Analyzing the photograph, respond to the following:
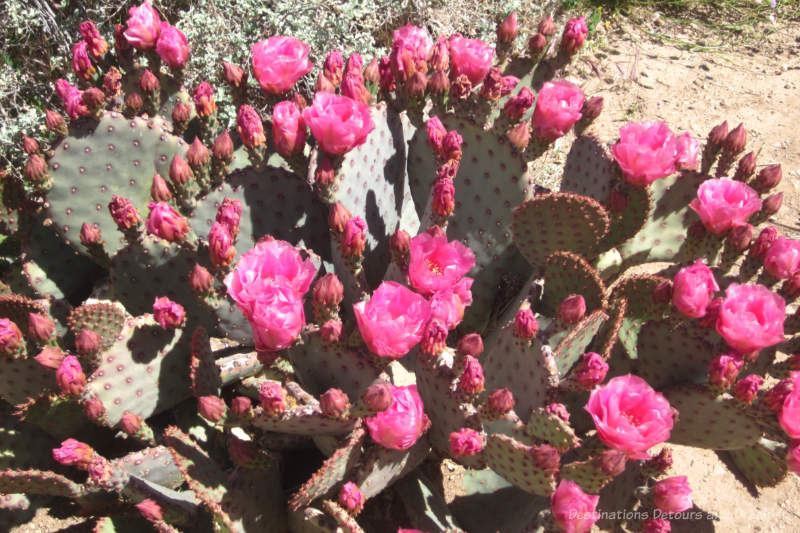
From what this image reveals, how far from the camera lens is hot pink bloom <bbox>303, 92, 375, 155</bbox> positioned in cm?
179

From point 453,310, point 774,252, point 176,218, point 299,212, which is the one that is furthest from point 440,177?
point 774,252

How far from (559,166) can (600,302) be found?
79.3 inches

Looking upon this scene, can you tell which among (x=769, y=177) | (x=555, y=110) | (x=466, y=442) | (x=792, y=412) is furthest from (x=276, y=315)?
(x=769, y=177)

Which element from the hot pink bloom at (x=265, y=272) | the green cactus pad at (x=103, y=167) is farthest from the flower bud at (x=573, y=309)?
the green cactus pad at (x=103, y=167)

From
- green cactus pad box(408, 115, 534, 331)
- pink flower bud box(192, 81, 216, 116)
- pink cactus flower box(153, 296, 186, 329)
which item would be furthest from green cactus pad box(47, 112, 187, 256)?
green cactus pad box(408, 115, 534, 331)

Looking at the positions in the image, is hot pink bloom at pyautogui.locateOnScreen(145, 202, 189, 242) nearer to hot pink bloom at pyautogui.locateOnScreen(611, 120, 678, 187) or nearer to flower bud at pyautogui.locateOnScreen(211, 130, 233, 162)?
flower bud at pyautogui.locateOnScreen(211, 130, 233, 162)

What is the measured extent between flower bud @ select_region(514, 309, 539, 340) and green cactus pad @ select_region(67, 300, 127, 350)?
1.09 meters

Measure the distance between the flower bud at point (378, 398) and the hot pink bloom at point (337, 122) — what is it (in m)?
0.73

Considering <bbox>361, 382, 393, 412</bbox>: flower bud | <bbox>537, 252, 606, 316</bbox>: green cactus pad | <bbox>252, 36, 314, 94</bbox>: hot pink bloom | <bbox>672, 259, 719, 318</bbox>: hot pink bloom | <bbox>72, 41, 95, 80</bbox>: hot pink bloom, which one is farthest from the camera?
<bbox>72, 41, 95, 80</bbox>: hot pink bloom

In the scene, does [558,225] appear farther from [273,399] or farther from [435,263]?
[273,399]

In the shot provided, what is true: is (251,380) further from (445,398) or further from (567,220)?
(567,220)

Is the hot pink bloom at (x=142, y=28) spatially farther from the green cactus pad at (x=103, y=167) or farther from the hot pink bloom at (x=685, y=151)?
the hot pink bloom at (x=685, y=151)

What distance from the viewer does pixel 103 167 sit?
6.88ft

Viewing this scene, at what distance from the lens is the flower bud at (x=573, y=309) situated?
5.29 ft
